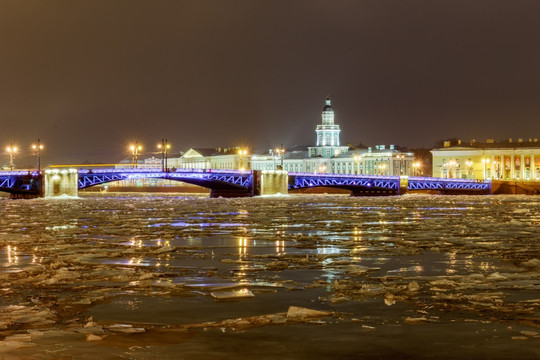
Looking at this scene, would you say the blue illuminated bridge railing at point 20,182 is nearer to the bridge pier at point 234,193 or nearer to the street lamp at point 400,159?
the bridge pier at point 234,193

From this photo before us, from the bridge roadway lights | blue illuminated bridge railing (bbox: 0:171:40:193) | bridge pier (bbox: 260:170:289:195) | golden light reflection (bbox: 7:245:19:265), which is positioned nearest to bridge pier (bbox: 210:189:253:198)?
bridge pier (bbox: 260:170:289:195)

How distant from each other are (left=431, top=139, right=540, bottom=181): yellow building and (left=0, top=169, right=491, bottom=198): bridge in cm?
3574

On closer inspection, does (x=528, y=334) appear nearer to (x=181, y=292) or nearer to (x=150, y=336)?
(x=150, y=336)

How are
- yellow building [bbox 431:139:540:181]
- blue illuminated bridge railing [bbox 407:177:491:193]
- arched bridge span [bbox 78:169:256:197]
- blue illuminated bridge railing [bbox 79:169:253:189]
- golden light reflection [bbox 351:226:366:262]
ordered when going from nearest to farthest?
1. golden light reflection [bbox 351:226:366:262]
2. blue illuminated bridge railing [bbox 79:169:253:189]
3. arched bridge span [bbox 78:169:256:197]
4. blue illuminated bridge railing [bbox 407:177:491:193]
5. yellow building [bbox 431:139:540:181]

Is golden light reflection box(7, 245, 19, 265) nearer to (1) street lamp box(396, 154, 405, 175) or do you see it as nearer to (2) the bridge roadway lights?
(2) the bridge roadway lights

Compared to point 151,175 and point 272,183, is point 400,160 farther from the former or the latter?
point 151,175

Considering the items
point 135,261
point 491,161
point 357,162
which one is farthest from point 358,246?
point 357,162

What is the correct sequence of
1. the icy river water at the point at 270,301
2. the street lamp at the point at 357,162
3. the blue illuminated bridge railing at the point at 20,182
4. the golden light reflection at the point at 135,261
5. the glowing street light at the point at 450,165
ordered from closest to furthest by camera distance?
the icy river water at the point at 270,301, the golden light reflection at the point at 135,261, the blue illuminated bridge railing at the point at 20,182, the glowing street light at the point at 450,165, the street lamp at the point at 357,162

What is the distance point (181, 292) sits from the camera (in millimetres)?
11789

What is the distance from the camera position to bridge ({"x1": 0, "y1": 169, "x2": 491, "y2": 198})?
285 ft

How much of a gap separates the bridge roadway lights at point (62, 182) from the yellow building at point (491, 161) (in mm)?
80116

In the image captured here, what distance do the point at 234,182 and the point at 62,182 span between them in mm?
18997

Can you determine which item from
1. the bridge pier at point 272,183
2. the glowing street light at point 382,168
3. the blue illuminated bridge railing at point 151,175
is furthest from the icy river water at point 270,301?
the glowing street light at point 382,168

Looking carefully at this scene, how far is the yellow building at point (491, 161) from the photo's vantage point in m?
150
